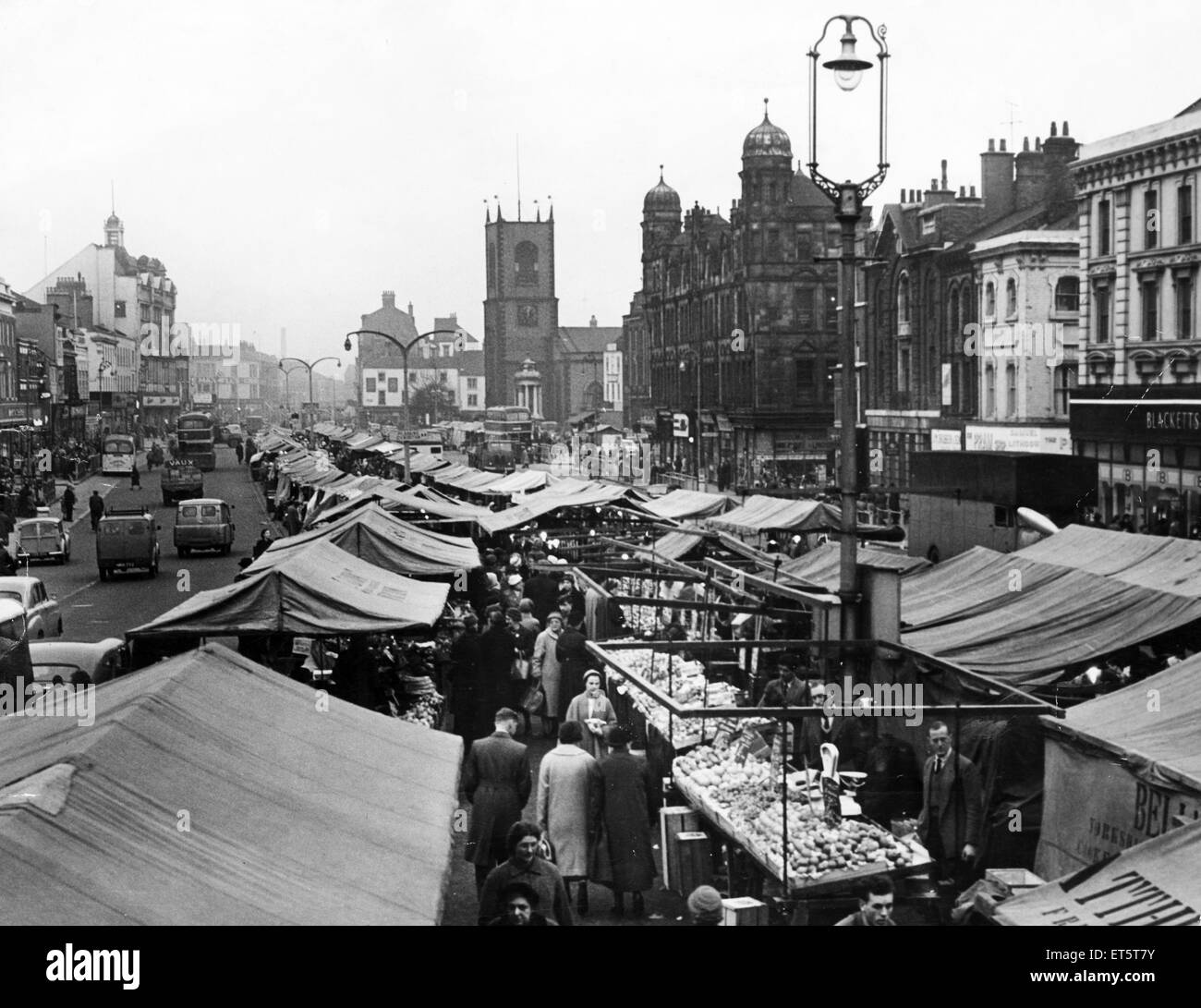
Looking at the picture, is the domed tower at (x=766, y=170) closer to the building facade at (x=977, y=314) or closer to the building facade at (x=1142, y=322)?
the building facade at (x=977, y=314)

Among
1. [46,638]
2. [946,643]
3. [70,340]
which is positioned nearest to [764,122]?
[70,340]

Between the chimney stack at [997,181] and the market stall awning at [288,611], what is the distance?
49.0 m

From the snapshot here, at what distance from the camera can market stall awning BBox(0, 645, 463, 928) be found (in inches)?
268

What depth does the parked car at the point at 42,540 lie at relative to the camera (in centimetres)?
4344

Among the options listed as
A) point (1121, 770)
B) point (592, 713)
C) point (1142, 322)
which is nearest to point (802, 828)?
point (1121, 770)

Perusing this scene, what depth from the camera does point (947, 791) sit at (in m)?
11.7

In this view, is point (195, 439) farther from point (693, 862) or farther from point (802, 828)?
point (802, 828)

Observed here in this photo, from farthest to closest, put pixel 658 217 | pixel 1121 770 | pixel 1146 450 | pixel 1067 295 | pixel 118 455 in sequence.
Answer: pixel 658 217 < pixel 118 455 < pixel 1067 295 < pixel 1146 450 < pixel 1121 770

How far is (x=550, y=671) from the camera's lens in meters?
18.9

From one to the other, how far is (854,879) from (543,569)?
1451 centimetres

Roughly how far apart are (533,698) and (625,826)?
689 cm

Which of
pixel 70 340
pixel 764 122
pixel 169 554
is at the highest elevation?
pixel 764 122

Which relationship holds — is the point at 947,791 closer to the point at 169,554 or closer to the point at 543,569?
the point at 543,569

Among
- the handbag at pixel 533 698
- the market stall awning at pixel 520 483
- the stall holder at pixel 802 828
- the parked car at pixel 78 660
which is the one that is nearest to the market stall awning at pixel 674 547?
the handbag at pixel 533 698
